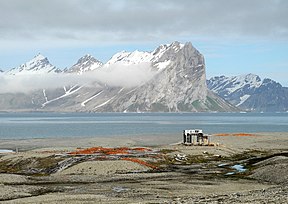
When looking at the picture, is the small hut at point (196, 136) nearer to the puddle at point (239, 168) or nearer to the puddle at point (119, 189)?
the puddle at point (239, 168)

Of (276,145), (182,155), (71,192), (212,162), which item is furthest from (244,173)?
(276,145)

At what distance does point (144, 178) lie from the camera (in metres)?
60.2

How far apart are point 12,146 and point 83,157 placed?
51294mm

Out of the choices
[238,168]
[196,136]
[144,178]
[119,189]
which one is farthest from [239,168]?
[196,136]

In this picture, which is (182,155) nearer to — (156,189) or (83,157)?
(83,157)

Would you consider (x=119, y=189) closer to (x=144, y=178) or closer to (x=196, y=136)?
(x=144, y=178)

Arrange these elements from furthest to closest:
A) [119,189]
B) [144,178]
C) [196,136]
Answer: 1. [196,136]
2. [144,178]
3. [119,189]

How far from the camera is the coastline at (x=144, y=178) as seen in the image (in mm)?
43375

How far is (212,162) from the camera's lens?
80.8 metres

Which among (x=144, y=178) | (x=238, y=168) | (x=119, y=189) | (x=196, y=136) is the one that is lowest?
(x=238, y=168)

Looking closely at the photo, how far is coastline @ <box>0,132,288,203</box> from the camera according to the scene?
43.4m

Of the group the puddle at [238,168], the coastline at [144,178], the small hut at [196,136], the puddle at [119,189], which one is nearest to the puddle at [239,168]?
the puddle at [238,168]

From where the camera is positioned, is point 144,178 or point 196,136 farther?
point 196,136

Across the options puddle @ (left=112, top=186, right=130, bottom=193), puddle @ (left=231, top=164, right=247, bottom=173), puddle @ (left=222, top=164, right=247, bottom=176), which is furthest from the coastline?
puddle @ (left=231, top=164, right=247, bottom=173)
